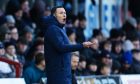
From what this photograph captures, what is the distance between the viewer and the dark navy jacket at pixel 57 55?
980 cm

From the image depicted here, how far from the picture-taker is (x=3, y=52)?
40.2ft

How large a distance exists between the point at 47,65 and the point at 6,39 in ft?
11.7

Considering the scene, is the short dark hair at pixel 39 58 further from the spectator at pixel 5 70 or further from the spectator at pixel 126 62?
the spectator at pixel 126 62

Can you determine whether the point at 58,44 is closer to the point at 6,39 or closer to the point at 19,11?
the point at 6,39

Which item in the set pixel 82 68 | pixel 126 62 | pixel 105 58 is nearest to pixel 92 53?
pixel 105 58

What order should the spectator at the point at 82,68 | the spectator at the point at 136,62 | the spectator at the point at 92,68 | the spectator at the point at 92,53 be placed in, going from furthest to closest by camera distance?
the spectator at the point at 136,62 → the spectator at the point at 92,53 → the spectator at the point at 92,68 → the spectator at the point at 82,68

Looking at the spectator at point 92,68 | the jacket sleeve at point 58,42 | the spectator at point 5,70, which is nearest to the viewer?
the jacket sleeve at point 58,42

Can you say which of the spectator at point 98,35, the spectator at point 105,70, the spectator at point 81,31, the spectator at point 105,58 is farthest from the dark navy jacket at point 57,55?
the spectator at point 98,35

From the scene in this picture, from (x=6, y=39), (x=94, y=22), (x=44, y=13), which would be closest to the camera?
(x=6, y=39)

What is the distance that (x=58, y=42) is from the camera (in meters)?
9.81

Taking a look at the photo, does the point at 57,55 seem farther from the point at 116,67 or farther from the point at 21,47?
the point at 116,67

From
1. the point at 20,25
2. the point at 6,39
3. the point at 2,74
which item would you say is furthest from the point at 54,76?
the point at 20,25

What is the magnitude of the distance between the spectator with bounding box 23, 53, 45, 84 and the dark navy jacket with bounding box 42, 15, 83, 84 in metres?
2.21

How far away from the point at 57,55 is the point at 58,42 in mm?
201
